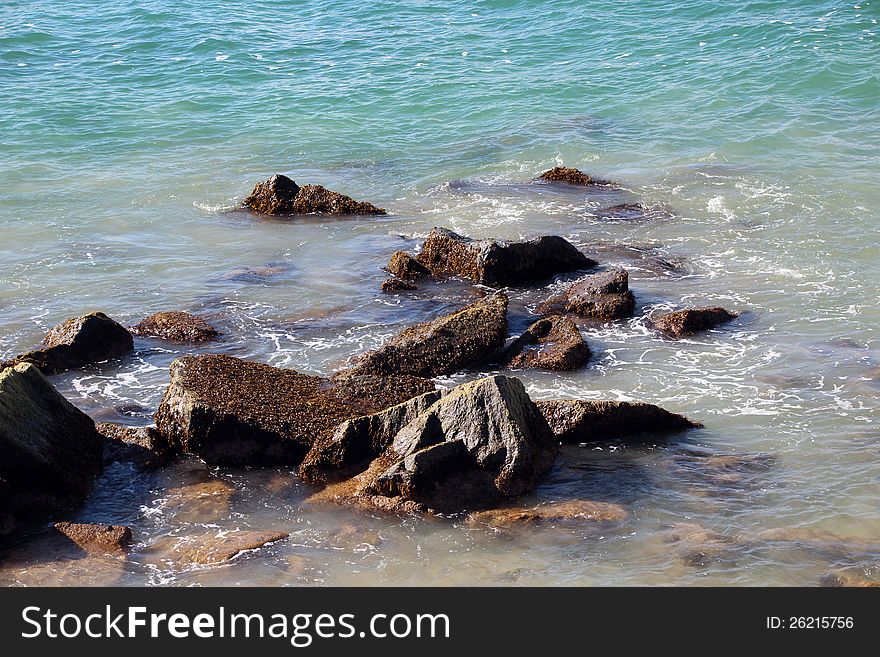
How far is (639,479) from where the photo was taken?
31.4 ft

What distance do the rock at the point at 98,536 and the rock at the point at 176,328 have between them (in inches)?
187

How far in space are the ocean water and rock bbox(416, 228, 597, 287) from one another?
425 millimetres

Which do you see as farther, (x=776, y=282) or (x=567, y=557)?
(x=776, y=282)

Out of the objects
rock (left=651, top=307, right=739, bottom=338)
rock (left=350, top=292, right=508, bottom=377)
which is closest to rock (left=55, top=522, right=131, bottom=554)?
rock (left=350, top=292, right=508, bottom=377)

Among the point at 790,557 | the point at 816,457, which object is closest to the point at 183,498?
the point at 790,557

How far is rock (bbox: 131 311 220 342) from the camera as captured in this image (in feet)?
44.0

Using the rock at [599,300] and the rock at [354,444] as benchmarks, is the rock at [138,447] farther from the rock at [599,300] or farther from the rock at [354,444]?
the rock at [599,300]

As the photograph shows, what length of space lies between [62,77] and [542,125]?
1424cm

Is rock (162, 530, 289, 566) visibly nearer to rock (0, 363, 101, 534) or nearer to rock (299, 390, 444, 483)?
rock (299, 390, 444, 483)

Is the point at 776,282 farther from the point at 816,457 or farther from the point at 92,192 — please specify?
the point at 92,192

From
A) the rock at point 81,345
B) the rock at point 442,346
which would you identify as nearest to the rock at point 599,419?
the rock at point 442,346

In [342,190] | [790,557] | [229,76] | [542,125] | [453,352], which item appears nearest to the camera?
[790,557]

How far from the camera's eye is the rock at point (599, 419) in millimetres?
10195

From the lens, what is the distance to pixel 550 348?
491 inches
